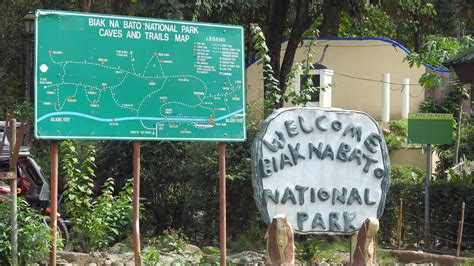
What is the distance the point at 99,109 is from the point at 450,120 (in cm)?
846

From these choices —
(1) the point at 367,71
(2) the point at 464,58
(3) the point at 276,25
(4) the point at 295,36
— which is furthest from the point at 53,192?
(1) the point at 367,71

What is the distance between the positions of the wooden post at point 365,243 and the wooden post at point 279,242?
92cm

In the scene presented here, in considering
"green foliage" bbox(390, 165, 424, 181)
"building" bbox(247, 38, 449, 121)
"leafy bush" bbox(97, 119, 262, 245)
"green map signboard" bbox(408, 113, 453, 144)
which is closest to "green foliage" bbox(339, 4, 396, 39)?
"building" bbox(247, 38, 449, 121)

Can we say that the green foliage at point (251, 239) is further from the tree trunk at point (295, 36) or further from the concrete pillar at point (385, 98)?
the concrete pillar at point (385, 98)

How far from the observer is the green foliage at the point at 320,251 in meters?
11.5

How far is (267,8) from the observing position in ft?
74.2

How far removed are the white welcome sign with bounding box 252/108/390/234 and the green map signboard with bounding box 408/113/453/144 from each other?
594 cm

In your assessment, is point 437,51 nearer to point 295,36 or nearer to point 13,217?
point 295,36

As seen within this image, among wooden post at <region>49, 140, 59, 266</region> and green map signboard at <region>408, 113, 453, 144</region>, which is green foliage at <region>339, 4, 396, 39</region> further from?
wooden post at <region>49, 140, 59, 266</region>

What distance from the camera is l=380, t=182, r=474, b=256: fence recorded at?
590 inches

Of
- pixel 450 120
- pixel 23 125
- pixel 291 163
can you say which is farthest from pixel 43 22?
pixel 450 120

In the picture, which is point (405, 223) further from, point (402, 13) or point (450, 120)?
point (402, 13)

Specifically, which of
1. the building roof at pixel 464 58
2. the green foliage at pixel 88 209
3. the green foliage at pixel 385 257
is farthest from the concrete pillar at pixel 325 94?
the green foliage at pixel 88 209

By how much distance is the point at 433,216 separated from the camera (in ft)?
50.3
